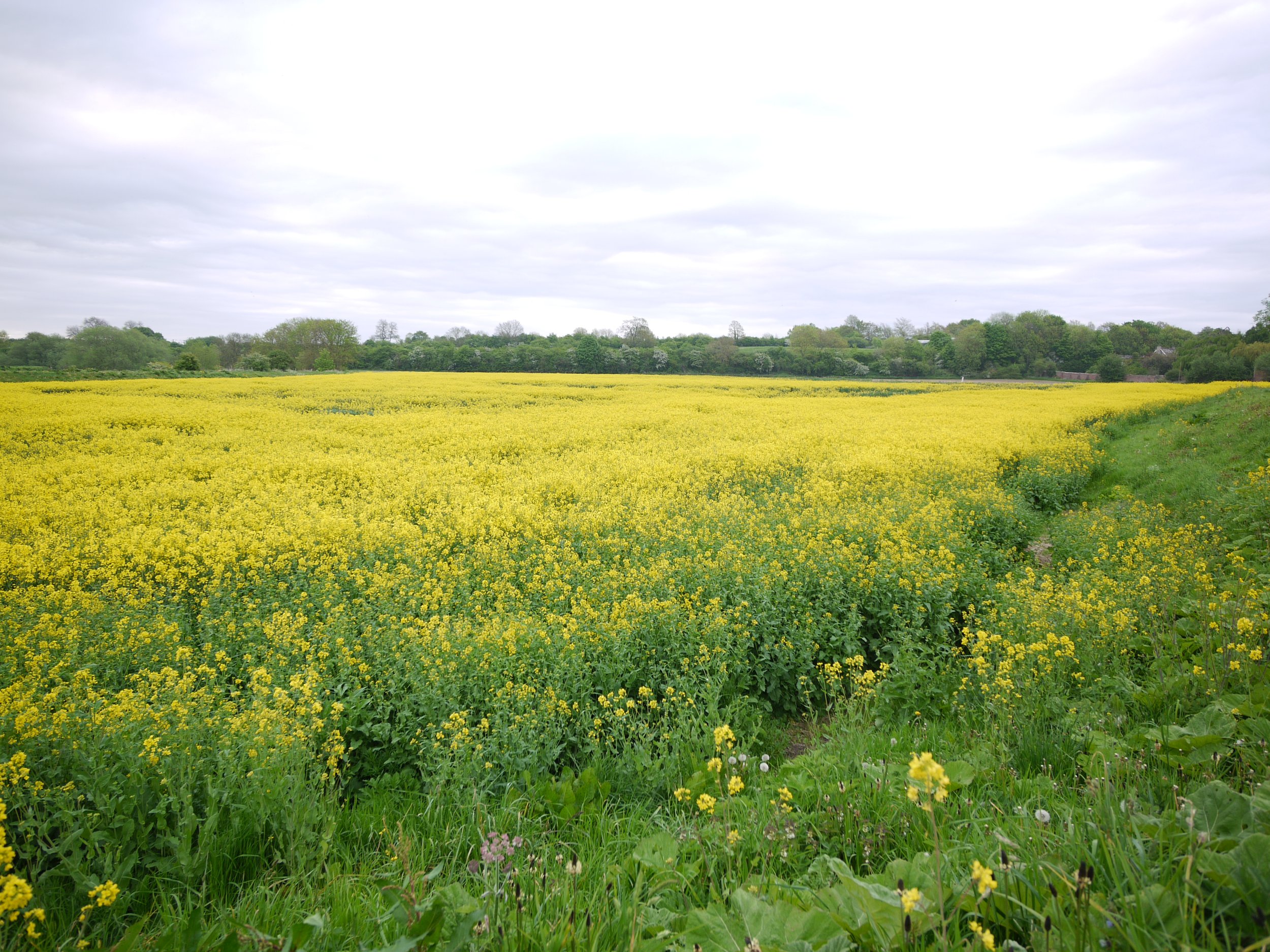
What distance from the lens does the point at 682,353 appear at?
243 ft

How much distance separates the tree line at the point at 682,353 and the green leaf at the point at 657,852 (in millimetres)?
65324

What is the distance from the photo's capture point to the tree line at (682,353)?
56750 millimetres

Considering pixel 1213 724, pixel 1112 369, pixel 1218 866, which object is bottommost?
pixel 1213 724

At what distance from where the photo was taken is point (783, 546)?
7637mm

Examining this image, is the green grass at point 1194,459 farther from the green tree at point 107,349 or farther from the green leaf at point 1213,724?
the green tree at point 107,349

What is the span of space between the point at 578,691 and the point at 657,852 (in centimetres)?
223

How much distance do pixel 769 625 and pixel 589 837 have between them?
10.6 ft

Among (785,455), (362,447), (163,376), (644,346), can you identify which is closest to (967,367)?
(644,346)

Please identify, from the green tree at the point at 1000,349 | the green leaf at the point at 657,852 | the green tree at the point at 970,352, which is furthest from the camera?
the green tree at the point at 1000,349

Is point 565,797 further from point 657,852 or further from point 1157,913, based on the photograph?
point 1157,913

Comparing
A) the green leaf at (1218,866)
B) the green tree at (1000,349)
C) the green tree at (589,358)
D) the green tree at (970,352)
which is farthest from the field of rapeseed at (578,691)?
the green tree at (1000,349)

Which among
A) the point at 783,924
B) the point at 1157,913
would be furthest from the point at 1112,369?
the point at 783,924

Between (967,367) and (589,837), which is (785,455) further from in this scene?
(967,367)

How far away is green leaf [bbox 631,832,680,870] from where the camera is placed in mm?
2400
